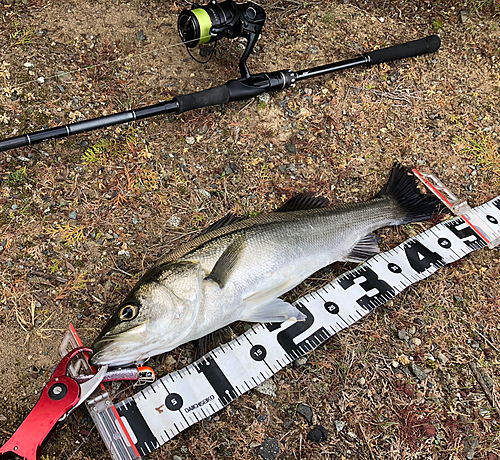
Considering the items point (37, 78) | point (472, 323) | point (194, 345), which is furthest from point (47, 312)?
point (472, 323)

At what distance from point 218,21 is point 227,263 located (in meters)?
2.56

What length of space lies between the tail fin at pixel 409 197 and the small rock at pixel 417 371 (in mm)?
1324

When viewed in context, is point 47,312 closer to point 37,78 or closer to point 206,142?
point 206,142

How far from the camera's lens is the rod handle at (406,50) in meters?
5.16

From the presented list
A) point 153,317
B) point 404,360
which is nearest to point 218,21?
point 153,317

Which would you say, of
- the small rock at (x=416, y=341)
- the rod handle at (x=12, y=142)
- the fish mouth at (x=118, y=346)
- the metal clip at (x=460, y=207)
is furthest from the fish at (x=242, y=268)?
the rod handle at (x=12, y=142)

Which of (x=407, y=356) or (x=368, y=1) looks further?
(x=368, y=1)

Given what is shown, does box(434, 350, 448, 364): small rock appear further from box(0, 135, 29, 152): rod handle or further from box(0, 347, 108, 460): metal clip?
box(0, 135, 29, 152): rod handle

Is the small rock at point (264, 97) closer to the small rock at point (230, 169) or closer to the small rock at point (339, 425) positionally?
the small rock at point (230, 169)

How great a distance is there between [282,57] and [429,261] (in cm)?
293

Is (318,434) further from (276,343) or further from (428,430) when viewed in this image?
(428,430)

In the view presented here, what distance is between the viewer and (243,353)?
140 inches

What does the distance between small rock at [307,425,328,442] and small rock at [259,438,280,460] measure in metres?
0.27

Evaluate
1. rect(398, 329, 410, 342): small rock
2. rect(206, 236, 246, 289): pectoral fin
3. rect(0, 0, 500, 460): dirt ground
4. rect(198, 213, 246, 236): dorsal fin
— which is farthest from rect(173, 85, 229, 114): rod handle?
rect(398, 329, 410, 342): small rock
